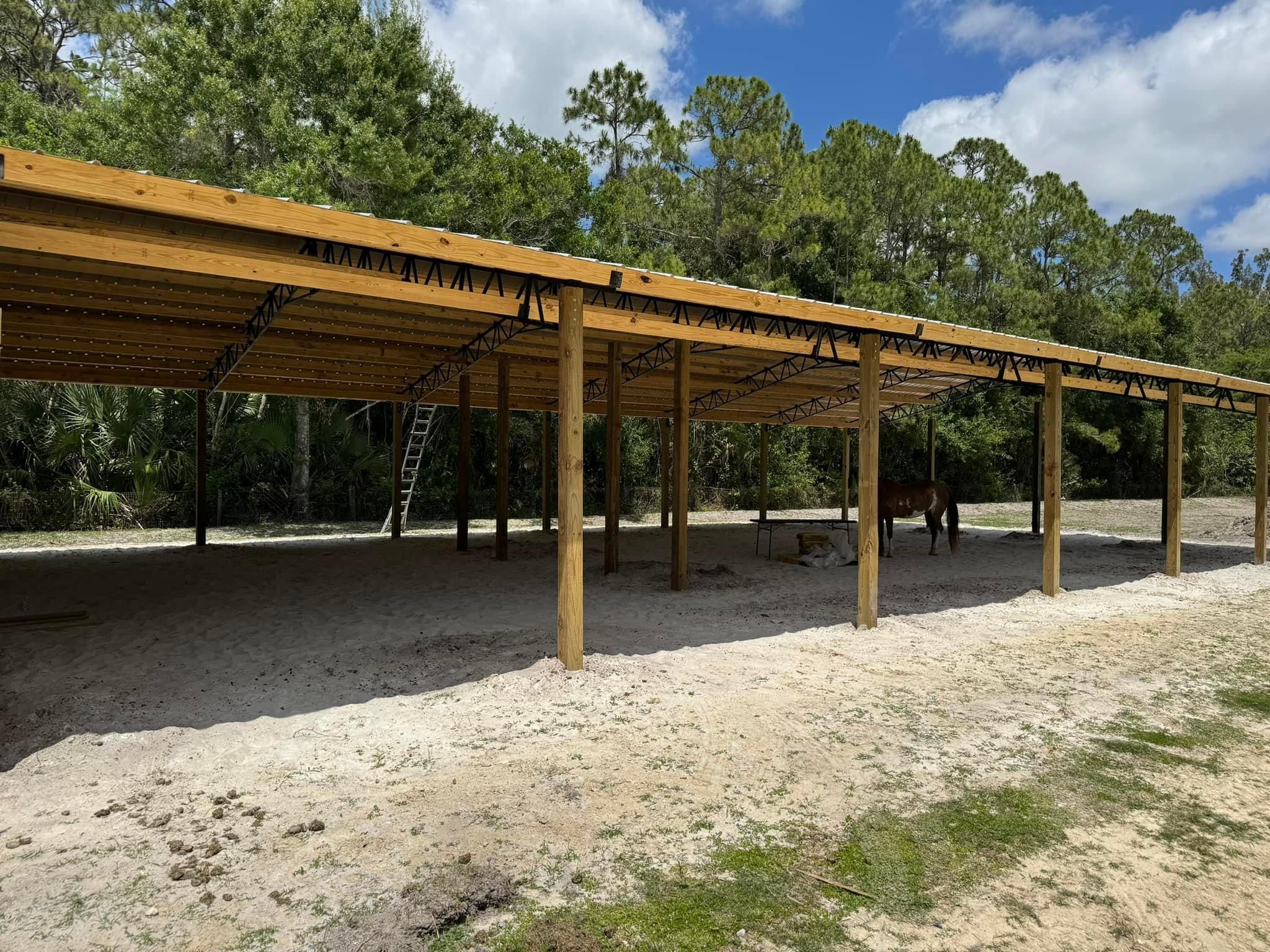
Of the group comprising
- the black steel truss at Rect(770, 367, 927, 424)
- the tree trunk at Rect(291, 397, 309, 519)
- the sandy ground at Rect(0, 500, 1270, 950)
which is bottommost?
the sandy ground at Rect(0, 500, 1270, 950)

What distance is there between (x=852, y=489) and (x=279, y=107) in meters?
19.6

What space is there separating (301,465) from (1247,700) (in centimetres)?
1661

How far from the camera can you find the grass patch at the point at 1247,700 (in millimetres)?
5129

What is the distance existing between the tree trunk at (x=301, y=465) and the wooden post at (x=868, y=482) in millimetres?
12724

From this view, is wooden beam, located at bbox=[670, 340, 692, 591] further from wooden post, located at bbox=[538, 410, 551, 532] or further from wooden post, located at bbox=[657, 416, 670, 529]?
wooden post, located at bbox=[657, 416, 670, 529]

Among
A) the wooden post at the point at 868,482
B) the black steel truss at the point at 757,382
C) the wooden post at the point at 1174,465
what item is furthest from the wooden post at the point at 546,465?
the wooden post at the point at 1174,465

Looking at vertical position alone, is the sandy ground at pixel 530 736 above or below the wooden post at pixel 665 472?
below

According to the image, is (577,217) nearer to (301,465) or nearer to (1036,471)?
(301,465)

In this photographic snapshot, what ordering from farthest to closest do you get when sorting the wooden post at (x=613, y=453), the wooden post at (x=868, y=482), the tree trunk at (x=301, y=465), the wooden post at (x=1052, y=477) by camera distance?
1. the tree trunk at (x=301, y=465)
2. the wooden post at (x=613, y=453)
3. the wooden post at (x=1052, y=477)
4. the wooden post at (x=868, y=482)

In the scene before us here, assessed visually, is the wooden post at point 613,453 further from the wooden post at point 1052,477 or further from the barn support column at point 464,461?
the wooden post at point 1052,477

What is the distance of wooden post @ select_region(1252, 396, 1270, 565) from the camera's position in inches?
478

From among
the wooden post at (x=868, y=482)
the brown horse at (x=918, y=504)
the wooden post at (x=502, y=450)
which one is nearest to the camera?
the wooden post at (x=868, y=482)

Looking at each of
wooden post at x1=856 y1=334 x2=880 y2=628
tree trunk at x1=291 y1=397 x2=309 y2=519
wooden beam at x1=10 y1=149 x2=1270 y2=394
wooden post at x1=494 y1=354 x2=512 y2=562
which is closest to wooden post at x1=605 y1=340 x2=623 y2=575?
wooden post at x1=494 y1=354 x2=512 y2=562

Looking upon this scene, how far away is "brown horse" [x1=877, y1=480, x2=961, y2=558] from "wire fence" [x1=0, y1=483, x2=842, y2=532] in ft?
28.9
